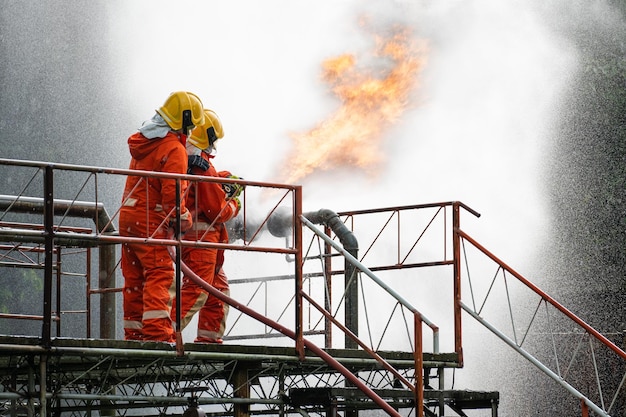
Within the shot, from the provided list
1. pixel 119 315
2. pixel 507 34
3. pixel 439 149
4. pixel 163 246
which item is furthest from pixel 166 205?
pixel 119 315

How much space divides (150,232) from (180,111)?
3.62ft

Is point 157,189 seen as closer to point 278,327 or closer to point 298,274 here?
point 298,274

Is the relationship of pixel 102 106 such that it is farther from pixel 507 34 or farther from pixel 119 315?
pixel 507 34

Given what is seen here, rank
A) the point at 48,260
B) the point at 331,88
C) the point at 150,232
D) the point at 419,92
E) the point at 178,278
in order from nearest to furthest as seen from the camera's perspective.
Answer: the point at 48,260, the point at 178,278, the point at 150,232, the point at 331,88, the point at 419,92

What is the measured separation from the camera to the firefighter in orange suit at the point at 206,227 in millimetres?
10594

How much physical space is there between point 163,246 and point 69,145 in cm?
1632

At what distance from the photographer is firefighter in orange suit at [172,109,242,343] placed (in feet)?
34.8

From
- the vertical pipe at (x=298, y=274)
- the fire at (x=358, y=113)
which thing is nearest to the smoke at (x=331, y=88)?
the fire at (x=358, y=113)

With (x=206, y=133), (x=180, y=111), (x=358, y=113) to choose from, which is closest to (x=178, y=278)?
(x=180, y=111)

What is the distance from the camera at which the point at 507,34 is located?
2200cm

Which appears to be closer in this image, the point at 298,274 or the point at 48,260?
the point at 48,260

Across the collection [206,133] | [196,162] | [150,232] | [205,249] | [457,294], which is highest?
[206,133]

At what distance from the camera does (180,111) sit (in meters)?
10.3

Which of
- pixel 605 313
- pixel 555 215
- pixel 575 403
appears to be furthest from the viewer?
pixel 555 215
